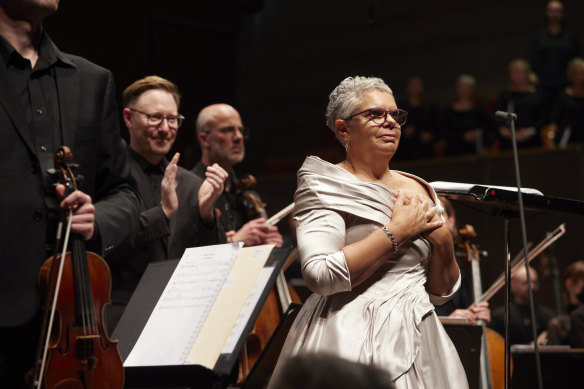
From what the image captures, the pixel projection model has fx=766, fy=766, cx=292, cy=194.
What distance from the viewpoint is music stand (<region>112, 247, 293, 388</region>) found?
2.07 meters

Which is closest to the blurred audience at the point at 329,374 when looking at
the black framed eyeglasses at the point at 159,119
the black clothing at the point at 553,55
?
the black framed eyeglasses at the point at 159,119

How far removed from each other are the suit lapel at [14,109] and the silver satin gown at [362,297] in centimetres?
83

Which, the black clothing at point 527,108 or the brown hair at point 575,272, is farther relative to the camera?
the black clothing at point 527,108

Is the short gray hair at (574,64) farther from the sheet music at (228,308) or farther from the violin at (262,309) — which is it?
the sheet music at (228,308)

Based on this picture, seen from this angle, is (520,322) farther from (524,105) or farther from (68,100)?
(68,100)

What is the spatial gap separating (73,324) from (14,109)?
524 millimetres

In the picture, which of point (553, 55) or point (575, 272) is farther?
point (553, 55)

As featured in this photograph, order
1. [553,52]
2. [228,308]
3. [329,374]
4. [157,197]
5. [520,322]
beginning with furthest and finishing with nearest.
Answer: [553,52], [520,322], [157,197], [228,308], [329,374]

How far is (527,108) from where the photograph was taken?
7801mm

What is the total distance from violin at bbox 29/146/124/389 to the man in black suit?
0.05m

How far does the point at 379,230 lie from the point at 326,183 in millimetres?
236

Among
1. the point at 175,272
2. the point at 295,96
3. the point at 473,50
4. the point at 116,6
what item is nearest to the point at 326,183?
the point at 175,272

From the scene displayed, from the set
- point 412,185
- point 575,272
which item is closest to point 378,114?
point 412,185

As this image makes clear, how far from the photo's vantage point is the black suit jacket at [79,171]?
173 cm
